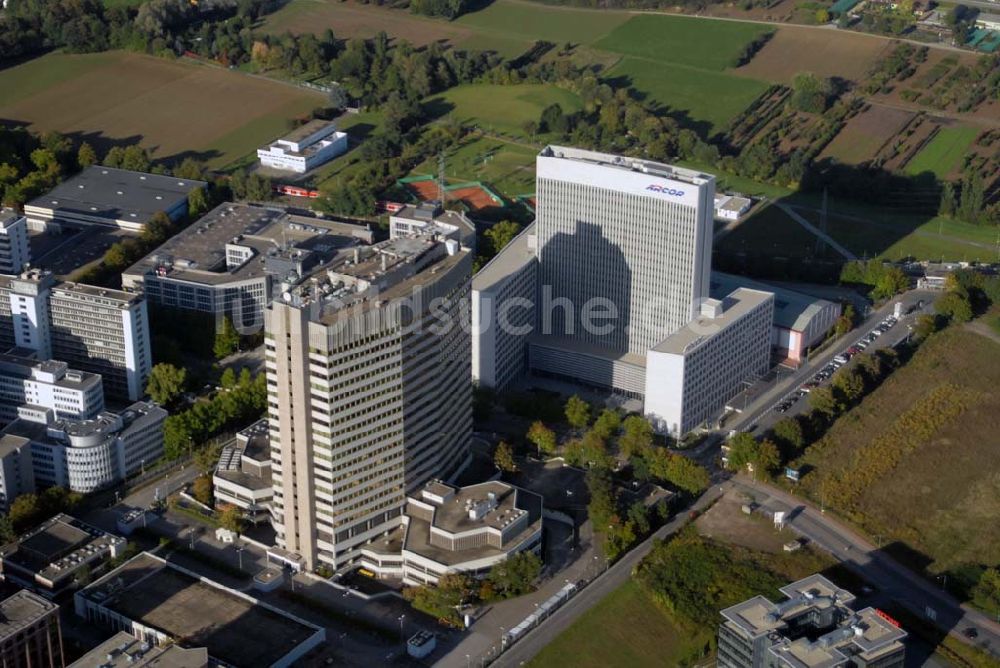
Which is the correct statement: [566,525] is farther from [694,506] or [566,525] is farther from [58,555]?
[58,555]

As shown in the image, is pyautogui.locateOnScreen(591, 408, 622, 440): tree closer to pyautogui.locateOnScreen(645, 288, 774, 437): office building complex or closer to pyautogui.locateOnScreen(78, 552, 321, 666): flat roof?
pyautogui.locateOnScreen(645, 288, 774, 437): office building complex

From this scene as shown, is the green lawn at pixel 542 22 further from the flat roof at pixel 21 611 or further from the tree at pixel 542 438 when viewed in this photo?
the flat roof at pixel 21 611

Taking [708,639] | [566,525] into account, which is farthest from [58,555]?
[708,639]

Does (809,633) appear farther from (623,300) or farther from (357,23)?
(357,23)

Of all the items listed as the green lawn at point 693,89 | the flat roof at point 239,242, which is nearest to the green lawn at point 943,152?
the green lawn at point 693,89

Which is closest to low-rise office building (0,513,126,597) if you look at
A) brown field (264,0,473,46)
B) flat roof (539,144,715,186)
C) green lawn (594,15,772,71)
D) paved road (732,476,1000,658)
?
paved road (732,476,1000,658)

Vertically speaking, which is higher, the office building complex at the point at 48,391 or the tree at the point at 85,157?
the tree at the point at 85,157
